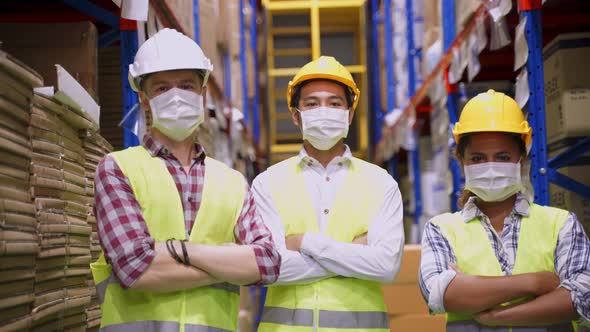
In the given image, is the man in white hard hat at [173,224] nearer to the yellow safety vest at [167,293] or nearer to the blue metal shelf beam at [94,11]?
the yellow safety vest at [167,293]

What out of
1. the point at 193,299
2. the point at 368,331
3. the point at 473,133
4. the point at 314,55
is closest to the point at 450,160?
the point at 473,133

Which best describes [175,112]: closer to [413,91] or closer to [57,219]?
[57,219]

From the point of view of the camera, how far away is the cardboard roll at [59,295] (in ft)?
12.0

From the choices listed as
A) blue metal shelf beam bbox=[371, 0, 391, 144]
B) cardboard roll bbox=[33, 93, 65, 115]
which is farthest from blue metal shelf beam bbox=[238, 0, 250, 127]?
cardboard roll bbox=[33, 93, 65, 115]

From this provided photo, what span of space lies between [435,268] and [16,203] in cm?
168

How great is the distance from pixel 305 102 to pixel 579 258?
1.31m

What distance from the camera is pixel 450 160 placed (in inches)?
300

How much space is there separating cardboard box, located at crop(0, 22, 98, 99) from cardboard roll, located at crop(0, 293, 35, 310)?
1.62 m

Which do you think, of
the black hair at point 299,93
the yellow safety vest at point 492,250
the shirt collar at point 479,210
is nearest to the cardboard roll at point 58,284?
the black hair at point 299,93

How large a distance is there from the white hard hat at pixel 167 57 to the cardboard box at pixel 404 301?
9.25ft

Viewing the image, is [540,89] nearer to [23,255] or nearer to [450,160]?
[450,160]

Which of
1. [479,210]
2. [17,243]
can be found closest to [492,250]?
[479,210]

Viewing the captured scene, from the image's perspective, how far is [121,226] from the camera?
2941 mm

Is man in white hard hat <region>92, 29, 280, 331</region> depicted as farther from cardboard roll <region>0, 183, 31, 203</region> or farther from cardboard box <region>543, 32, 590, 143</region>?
cardboard box <region>543, 32, 590, 143</region>
